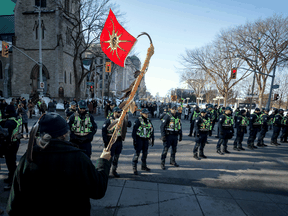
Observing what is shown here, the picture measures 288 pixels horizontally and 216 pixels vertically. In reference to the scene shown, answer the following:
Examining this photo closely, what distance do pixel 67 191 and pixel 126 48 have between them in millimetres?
2383

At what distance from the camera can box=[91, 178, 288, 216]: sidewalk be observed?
351 cm

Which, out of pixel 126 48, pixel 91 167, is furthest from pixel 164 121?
pixel 91 167

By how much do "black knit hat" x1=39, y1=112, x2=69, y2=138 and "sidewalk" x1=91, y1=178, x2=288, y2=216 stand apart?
8.55 ft

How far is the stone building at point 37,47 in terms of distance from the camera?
26.5m

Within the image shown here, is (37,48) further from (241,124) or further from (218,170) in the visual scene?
(218,170)

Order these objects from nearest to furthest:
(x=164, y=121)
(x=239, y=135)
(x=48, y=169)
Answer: (x=48, y=169) → (x=164, y=121) → (x=239, y=135)

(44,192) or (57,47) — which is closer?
(44,192)

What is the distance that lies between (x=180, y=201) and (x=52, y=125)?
3.51 m

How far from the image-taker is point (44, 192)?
138 cm

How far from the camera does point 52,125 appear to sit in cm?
156

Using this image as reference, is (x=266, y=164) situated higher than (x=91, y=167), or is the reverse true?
(x=91, y=167)

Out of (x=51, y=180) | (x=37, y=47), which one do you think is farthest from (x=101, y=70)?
(x=51, y=180)

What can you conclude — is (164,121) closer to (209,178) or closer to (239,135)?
(209,178)

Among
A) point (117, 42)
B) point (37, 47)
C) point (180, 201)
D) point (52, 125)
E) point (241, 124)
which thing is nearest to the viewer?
point (52, 125)
